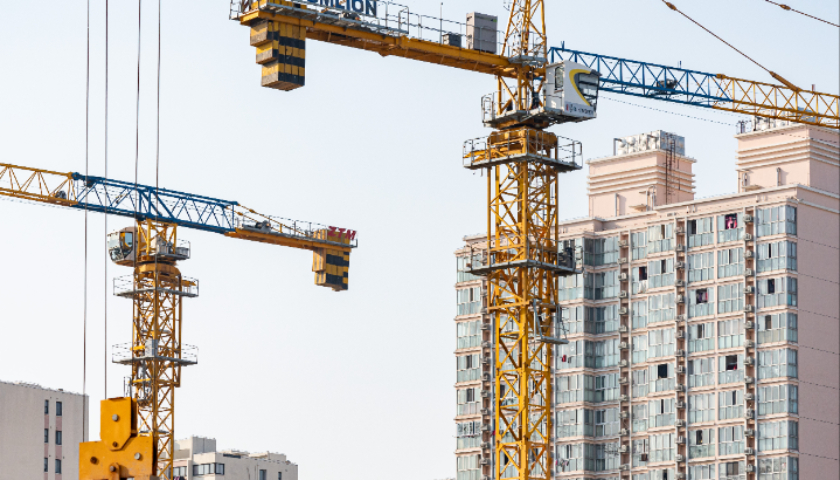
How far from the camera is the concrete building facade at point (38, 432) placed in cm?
13925

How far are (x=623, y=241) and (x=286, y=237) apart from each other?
2849 cm

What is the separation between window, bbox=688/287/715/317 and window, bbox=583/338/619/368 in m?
7.84

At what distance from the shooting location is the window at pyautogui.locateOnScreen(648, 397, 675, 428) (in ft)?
423

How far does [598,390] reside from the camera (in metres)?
135

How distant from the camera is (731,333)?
126 metres

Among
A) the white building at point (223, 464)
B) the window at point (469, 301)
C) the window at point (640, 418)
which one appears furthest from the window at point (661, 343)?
the white building at point (223, 464)

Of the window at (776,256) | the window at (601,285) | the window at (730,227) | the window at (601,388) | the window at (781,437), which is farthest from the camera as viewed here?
the window at (601,285)

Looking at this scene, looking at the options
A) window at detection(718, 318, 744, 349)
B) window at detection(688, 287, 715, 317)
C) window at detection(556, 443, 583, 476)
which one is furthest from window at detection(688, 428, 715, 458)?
window at detection(556, 443, 583, 476)

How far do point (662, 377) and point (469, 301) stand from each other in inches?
778

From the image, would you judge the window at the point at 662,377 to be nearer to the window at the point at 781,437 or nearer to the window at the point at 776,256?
the window at the point at 781,437

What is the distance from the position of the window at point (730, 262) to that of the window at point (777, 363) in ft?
20.5

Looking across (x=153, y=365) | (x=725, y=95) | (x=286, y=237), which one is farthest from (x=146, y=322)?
(x=725, y=95)

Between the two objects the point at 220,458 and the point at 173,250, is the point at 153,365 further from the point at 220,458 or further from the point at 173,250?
the point at 220,458

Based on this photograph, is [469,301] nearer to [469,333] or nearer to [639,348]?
[469,333]
